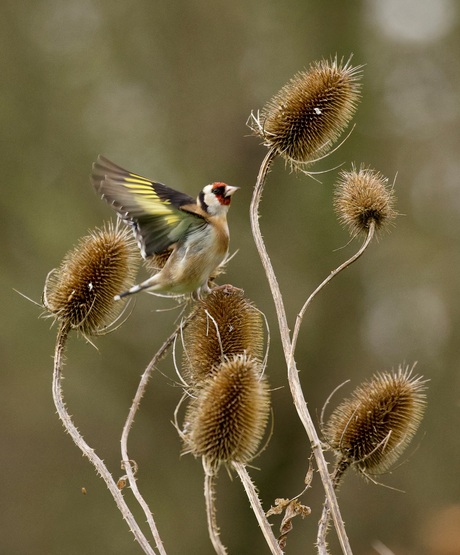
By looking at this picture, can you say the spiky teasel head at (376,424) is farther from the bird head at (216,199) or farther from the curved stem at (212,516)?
the bird head at (216,199)

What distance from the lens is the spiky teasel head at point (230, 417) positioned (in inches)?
179

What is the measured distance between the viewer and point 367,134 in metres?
17.7

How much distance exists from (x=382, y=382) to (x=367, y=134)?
1269 cm

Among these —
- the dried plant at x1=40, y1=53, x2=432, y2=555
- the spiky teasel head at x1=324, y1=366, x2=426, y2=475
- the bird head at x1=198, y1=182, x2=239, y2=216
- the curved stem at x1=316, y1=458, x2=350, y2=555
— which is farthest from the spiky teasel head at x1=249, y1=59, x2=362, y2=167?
the curved stem at x1=316, y1=458, x2=350, y2=555

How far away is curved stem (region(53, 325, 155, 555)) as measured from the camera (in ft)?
14.8

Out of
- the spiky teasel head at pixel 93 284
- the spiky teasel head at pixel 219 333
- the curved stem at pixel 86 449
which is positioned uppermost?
the spiky teasel head at pixel 93 284

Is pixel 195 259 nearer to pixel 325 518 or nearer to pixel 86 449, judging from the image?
pixel 86 449

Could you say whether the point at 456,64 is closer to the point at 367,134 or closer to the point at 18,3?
the point at 367,134

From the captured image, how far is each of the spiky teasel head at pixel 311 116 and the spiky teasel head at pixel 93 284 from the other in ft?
3.94

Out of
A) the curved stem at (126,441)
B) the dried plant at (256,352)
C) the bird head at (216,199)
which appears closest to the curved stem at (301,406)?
the dried plant at (256,352)

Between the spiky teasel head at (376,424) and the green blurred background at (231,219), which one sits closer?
the spiky teasel head at (376,424)

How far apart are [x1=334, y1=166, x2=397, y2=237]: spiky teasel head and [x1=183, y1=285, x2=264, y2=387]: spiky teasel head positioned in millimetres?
811

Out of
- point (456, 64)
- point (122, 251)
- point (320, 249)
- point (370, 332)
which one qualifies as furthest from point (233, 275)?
point (122, 251)

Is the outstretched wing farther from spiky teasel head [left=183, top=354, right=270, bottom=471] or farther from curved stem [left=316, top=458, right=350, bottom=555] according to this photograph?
curved stem [left=316, top=458, right=350, bottom=555]
